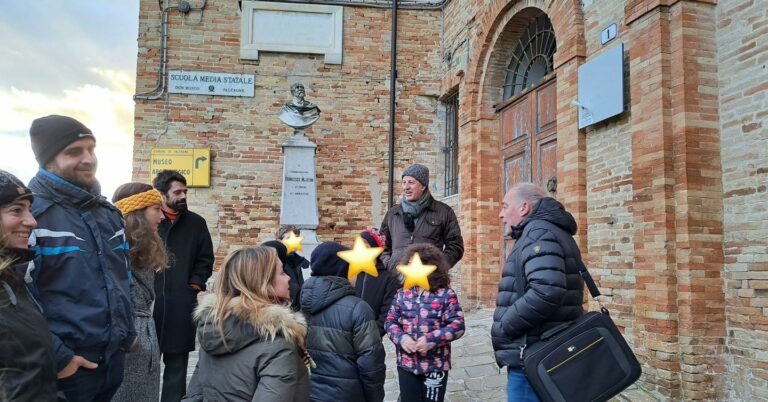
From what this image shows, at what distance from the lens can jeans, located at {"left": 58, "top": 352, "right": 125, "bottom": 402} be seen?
2.14 metres

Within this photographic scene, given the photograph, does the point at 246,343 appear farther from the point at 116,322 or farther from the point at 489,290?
the point at 489,290

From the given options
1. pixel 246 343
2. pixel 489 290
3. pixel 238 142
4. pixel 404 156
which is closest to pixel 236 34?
pixel 238 142

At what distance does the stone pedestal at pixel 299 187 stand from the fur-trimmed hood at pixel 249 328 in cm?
620

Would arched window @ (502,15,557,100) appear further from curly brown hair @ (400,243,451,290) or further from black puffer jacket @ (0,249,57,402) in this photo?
black puffer jacket @ (0,249,57,402)

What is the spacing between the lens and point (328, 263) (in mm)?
2971

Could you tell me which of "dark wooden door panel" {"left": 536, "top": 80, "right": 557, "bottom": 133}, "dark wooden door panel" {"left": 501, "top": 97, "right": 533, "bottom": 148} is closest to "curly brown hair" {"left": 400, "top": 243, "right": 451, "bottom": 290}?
"dark wooden door panel" {"left": 536, "top": 80, "right": 557, "bottom": 133}

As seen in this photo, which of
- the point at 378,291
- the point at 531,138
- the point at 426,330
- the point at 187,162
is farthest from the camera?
the point at 187,162

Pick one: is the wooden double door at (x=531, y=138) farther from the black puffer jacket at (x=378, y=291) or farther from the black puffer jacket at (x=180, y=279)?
the black puffer jacket at (x=180, y=279)

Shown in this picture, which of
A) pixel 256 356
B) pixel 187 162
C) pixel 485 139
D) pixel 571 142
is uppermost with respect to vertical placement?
pixel 485 139

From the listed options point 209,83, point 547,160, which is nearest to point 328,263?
point 547,160

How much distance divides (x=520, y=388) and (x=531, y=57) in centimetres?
635

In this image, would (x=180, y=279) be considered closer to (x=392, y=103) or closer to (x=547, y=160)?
(x=547, y=160)

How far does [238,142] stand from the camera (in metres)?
10.7

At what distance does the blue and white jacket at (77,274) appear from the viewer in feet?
6.88
